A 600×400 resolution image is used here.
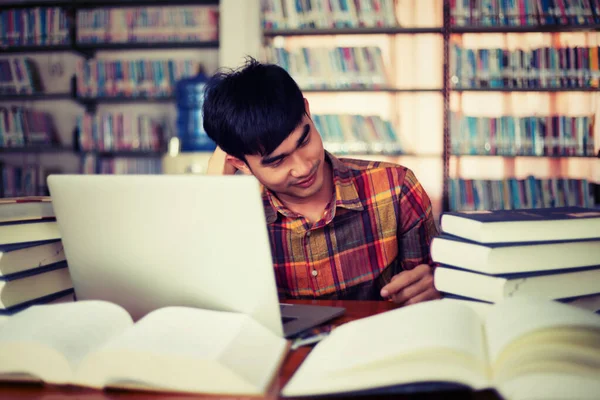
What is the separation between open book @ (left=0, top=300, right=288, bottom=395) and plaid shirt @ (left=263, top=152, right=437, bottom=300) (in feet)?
1.99

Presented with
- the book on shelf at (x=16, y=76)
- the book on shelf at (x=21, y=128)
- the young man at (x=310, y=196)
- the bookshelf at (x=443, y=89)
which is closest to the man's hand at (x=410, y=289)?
the young man at (x=310, y=196)

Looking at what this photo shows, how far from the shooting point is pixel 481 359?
1.44 feet

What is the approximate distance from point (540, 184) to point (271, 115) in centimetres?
220

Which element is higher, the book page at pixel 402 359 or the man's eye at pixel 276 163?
the man's eye at pixel 276 163

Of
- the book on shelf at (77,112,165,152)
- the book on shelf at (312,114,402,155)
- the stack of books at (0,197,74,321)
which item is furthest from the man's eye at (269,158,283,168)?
the book on shelf at (77,112,165,152)

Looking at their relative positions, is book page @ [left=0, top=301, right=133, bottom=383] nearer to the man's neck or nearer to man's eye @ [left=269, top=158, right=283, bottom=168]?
man's eye @ [left=269, top=158, right=283, bottom=168]

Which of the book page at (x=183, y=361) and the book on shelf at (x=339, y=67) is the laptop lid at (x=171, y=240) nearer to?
the book page at (x=183, y=361)

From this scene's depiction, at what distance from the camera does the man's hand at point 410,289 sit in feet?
3.04

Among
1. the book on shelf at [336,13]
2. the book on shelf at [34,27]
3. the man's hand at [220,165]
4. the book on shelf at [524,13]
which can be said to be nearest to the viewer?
the man's hand at [220,165]

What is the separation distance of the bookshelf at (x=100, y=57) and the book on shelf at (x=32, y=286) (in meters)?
2.37

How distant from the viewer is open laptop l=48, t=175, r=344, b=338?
60 centimetres

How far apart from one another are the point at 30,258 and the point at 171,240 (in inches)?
10.5

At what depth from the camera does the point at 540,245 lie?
67cm

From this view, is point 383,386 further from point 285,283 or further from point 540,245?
point 285,283
